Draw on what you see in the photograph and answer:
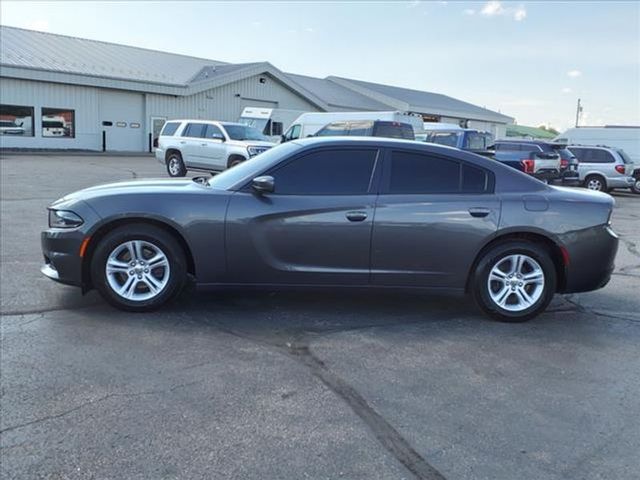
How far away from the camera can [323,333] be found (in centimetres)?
491

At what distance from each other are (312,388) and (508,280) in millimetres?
2417

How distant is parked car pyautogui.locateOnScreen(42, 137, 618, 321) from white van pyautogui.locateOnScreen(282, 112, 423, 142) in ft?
49.7

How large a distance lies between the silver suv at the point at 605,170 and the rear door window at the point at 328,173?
17568mm

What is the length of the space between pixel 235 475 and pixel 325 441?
1.82 feet

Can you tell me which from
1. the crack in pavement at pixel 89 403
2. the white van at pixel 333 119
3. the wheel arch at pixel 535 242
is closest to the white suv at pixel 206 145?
the white van at pixel 333 119

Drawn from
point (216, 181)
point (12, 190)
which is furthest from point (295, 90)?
point (216, 181)

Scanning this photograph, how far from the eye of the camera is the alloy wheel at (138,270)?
205 inches

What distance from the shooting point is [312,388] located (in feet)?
12.7

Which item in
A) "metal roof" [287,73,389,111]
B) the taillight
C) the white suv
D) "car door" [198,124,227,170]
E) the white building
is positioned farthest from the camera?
"metal roof" [287,73,389,111]

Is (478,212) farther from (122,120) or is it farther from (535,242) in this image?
(122,120)

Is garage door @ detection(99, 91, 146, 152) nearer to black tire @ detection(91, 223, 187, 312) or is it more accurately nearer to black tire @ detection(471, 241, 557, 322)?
black tire @ detection(91, 223, 187, 312)

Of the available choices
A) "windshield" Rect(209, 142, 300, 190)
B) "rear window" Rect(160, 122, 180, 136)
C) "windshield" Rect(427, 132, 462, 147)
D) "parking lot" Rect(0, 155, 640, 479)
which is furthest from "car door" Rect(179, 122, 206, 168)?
"windshield" Rect(209, 142, 300, 190)

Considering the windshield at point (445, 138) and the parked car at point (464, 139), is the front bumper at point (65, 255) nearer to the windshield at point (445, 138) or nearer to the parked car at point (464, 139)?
the parked car at point (464, 139)

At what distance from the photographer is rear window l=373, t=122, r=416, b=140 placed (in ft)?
61.3
